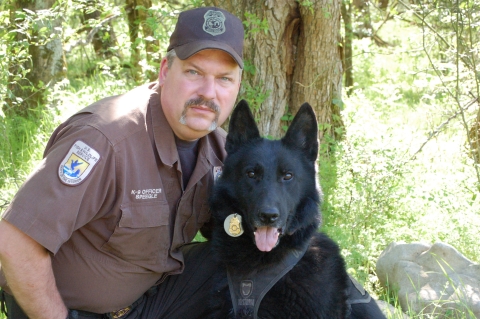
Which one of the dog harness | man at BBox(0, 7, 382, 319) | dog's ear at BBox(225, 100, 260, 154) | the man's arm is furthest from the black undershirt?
the man's arm

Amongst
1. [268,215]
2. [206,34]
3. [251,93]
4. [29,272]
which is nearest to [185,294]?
[268,215]

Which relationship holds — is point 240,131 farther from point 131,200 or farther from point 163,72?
point 131,200

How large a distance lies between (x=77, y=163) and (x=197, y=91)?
82cm

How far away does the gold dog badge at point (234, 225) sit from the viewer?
278 centimetres

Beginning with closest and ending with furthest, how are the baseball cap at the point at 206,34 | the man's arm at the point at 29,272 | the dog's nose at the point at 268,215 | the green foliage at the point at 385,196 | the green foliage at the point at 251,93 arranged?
the man's arm at the point at 29,272 → the dog's nose at the point at 268,215 → the baseball cap at the point at 206,34 → the green foliage at the point at 385,196 → the green foliage at the point at 251,93

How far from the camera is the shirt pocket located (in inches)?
103

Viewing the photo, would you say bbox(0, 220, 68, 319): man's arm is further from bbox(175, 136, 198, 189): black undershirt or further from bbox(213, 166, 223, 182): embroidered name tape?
Answer: bbox(213, 166, 223, 182): embroidered name tape

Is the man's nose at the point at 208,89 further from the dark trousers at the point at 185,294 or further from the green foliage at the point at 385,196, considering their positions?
the green foliage at the point at 385,196

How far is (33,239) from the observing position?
2285mm

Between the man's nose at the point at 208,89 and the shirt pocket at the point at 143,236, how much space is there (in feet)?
2.13

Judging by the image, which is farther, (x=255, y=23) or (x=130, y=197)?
(x=255, y=23)

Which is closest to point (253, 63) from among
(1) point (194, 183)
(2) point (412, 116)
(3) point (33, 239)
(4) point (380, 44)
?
(1) point (194, 183)

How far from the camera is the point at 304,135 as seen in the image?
2.91 m

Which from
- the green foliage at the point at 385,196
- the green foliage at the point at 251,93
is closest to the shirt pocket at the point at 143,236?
the green foliage at the point at 385,196
